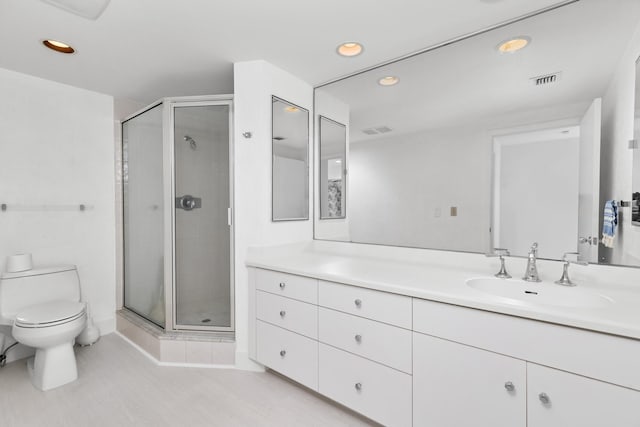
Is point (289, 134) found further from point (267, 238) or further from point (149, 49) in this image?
point (149, 49)

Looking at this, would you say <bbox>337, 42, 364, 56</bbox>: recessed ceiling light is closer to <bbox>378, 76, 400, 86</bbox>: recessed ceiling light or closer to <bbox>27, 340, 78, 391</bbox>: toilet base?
<bbox>378, 76, 400, 86</bbox>: recessed ceiling light

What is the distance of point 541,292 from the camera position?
1420 mm

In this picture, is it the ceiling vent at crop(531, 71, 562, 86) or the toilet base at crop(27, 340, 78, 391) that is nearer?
the ceiling vent at crop(531, 71, 562, 86)

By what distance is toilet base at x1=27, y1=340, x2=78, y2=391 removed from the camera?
192cm

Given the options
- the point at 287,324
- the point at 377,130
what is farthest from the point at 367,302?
the point at 377,130

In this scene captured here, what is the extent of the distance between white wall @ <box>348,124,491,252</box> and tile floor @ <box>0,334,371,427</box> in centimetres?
117

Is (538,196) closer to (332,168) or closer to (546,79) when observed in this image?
(546,79)

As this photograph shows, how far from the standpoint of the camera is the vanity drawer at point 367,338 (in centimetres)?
138

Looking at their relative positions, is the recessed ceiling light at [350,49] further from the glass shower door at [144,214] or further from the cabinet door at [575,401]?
the cabinet door at [575,401]

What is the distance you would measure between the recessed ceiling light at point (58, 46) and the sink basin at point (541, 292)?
2.82 m

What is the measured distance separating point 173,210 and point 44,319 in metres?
1.03

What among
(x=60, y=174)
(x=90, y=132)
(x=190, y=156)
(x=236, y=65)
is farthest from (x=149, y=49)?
(x=60, y=174)

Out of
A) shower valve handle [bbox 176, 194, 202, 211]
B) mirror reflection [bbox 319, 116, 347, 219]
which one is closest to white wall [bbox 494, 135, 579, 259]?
mirror reflection [bbox 319, 116, 347, 219]

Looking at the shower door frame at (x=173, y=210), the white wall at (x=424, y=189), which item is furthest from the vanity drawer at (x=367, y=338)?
the shower door frame at (x=173, y=210)
